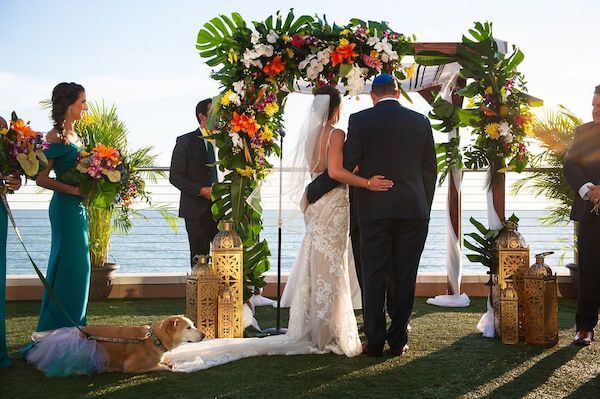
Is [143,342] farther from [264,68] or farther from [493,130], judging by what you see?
[493,130]

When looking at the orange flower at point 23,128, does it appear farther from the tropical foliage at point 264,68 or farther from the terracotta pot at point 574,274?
the terracotta pot at point 574,274

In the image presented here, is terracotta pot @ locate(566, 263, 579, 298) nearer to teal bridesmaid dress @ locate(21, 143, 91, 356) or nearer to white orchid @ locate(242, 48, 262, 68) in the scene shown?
white orchid @ locate(242, 48, 262, 68)

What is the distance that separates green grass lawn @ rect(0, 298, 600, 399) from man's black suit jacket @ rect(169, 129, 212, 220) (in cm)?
179

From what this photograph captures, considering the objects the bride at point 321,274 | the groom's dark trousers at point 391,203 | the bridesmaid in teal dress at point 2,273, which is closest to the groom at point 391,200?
the groom's dark trousers at point 391,203

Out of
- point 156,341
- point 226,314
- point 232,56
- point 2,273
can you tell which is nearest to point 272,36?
point 232,56

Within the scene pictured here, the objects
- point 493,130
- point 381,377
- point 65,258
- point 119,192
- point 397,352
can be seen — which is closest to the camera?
point 381,377

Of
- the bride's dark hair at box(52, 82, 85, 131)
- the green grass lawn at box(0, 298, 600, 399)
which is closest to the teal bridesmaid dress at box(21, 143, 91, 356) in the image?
the bride's dark hair at box(52, 82, 85, 131)

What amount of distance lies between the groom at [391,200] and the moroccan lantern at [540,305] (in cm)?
113

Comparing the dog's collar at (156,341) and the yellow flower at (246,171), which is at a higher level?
the yellow flower at (246,171)

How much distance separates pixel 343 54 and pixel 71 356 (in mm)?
2986

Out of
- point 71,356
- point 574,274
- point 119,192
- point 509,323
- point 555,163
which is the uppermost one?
point 555,163

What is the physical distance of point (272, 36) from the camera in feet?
19.9

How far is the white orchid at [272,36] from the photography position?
6.06 m

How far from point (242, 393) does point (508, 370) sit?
177 cm
